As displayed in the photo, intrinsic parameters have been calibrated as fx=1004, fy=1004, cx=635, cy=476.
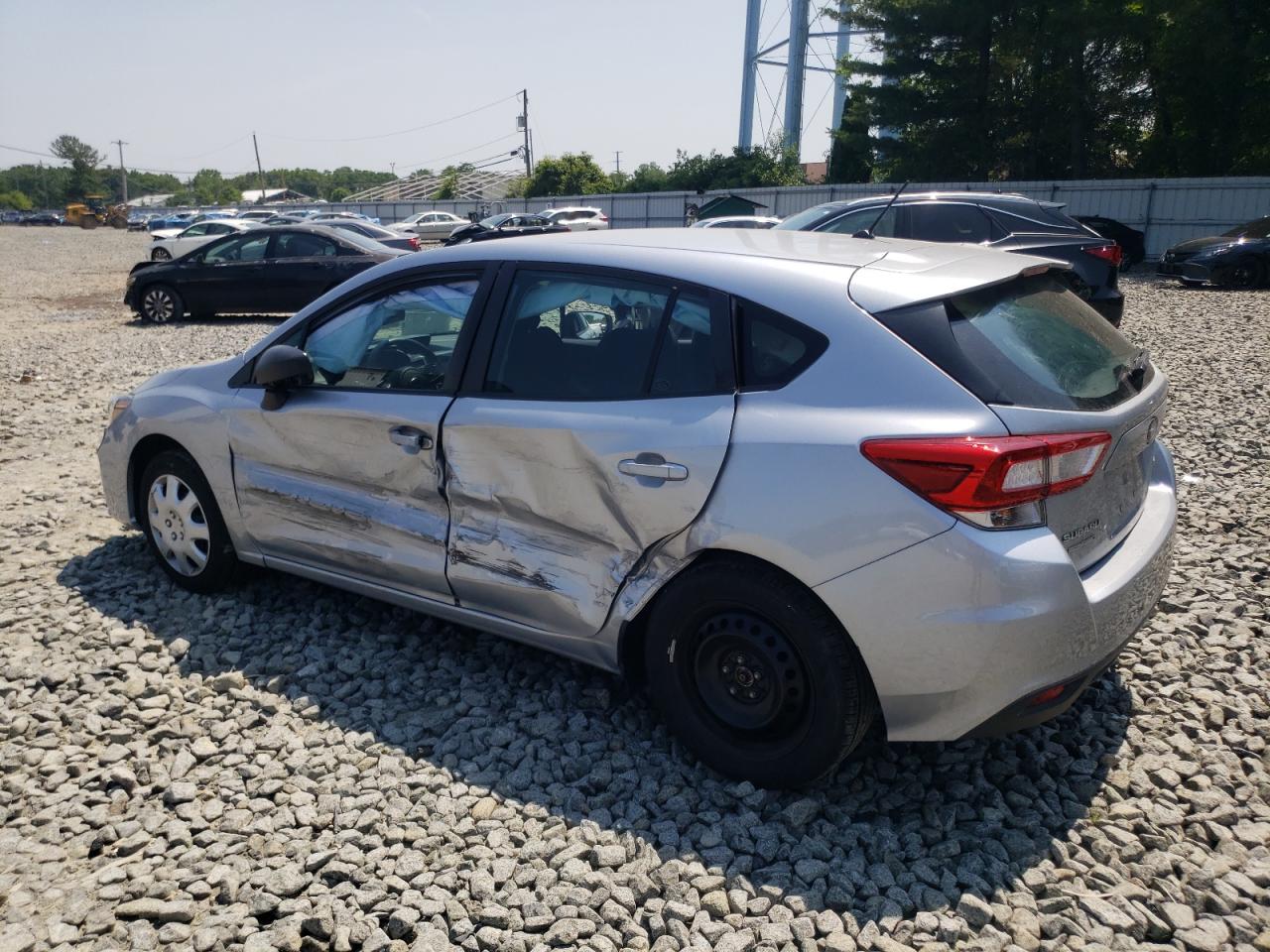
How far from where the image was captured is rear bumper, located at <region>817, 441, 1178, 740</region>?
2654 mm

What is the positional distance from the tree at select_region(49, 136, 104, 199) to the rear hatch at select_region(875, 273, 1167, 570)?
471ft

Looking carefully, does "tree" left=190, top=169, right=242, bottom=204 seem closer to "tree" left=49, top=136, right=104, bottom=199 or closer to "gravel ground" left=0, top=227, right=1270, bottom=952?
"tree" left=49, top=136, right=104, bottom=199

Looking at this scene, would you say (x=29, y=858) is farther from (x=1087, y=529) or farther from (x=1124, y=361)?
(x=1124, y=361)

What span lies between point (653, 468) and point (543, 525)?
1.74ft

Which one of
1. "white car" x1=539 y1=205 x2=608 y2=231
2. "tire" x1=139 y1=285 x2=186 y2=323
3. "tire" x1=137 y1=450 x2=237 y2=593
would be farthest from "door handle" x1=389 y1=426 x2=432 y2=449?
"white car" x1=539 y1=205 x2=608 y2=231

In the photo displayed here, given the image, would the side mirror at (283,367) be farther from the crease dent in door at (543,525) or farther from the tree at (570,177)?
the tree at (570,177)

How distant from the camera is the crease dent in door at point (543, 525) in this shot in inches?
128

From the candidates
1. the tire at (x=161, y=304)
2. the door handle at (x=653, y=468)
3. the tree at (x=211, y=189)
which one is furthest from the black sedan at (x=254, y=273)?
the tree at (x=211, y=189)

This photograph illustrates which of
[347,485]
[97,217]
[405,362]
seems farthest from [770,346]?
[97,217]

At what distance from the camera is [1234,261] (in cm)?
1680

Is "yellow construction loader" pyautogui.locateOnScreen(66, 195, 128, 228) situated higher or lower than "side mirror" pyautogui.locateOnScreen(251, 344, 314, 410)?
lower

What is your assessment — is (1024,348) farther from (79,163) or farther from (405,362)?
(79,163)

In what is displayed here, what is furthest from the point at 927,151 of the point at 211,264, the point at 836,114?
the point at 211,264

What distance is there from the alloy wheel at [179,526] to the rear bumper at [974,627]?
3.10 m
